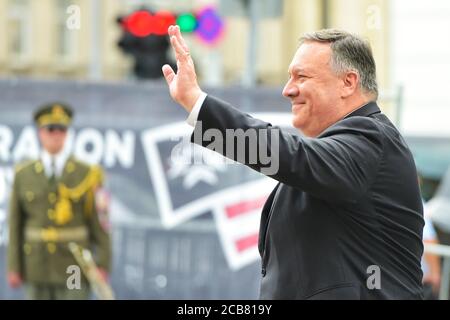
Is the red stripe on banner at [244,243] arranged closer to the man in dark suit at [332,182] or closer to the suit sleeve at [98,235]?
the suit sleeve at [98,235]

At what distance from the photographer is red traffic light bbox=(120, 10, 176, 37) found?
55.3 ft

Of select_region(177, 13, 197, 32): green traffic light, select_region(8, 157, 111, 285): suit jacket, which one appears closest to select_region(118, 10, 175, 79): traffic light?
select_region(177, 13, 197, 32): green traffic light

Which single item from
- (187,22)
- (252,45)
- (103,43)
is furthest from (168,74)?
(103,43)

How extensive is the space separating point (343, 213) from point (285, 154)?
333mm

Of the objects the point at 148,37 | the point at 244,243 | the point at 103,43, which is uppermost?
the point at 148,37

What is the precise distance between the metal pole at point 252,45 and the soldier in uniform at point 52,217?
1791 millimetres

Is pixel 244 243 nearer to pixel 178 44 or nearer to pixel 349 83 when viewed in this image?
pixel 349 83

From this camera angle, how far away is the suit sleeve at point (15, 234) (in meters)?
9.52

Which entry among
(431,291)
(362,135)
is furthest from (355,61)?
(431,291)

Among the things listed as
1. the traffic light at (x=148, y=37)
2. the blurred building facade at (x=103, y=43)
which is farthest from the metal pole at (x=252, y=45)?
the blurred building facade at (x=103, y=43)

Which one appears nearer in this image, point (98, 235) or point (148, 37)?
point (98, 235)

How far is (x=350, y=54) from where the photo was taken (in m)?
4.25

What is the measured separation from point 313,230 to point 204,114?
1.77ft

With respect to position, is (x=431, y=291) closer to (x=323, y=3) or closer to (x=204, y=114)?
(x=204, y=114)
